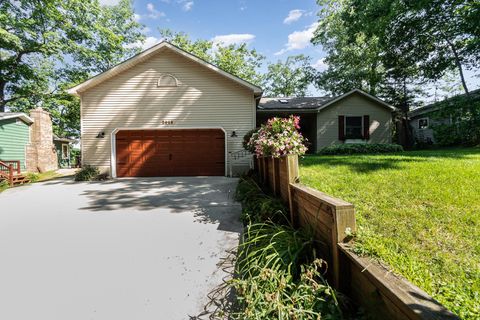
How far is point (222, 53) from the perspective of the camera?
993 inches

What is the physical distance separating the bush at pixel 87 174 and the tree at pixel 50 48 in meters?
12.0

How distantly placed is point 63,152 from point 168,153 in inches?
852

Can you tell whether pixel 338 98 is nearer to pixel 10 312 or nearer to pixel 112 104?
pixel 112 104

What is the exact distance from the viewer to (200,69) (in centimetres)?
1047

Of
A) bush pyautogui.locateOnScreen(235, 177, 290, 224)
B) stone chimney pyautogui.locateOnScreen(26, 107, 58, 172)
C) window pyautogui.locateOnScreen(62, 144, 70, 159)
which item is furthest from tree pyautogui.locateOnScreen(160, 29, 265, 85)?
bush pyautogui.locateOnScreen(235, 177, 290, 224)

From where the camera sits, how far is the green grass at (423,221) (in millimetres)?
1833

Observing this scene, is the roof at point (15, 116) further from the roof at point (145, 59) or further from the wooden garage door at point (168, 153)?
the wooden garage door at point (168, 153)

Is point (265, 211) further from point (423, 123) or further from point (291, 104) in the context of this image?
point (423, 123)

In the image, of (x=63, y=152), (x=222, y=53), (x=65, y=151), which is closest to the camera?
(x=222, y=53)

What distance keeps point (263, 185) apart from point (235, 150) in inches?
196

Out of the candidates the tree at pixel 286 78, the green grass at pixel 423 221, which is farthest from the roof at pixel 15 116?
the tree at pixel 286 78

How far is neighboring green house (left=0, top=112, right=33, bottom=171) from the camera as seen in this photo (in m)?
13.0

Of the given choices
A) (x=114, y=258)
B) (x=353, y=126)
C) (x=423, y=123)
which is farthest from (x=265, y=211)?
(x=423, y=123)

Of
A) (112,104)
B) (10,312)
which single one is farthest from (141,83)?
(10,312)
